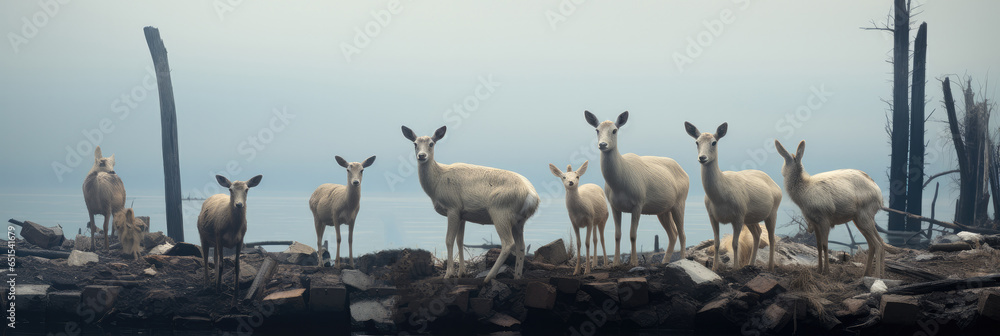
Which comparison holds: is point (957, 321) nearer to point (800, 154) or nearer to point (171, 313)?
point (800, 154)

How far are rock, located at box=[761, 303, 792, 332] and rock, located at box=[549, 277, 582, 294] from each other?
2406 mm

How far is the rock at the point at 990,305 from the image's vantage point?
849cm

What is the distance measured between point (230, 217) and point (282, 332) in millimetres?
1913

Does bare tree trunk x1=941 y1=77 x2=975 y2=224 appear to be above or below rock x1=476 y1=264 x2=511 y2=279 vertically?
above

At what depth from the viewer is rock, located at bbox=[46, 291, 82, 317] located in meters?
10.3

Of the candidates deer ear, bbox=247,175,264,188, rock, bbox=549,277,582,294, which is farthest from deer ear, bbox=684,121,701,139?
deer ear, bbox=247,175,264,188

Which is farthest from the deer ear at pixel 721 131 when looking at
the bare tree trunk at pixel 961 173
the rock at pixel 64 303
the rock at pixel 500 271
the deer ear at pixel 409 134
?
the rock at pixel 64 303

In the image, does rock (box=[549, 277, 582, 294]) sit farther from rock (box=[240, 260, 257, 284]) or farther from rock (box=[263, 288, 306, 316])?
rock (box=[240, 260, 257, 284])

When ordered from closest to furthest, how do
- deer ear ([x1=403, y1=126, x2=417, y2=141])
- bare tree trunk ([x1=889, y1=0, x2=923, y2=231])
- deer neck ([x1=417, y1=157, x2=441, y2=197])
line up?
1. deer neck ([x1=417, y1=157, x2=441, y2=197])
2. deer ear ([x1=403, y1=126, x2=417, y2=141])
3. bare tree trunk ([x1=889, y1=0, x2=923, y2=231])

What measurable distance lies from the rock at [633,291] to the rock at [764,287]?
1.38 metres

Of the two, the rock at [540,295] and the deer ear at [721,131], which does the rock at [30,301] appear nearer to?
the rock at [540,295]

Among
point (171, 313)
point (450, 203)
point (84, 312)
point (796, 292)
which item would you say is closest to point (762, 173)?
point (796, 292)

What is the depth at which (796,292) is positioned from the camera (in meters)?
9.36

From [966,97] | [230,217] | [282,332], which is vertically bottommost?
[282,332]
